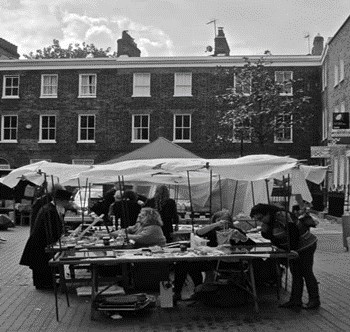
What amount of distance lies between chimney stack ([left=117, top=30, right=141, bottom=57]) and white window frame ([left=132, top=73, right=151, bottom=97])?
4139 mm

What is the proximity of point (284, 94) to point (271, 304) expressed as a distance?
34.3m

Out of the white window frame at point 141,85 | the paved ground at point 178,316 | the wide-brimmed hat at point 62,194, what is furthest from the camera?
the white window frame at point 141,85

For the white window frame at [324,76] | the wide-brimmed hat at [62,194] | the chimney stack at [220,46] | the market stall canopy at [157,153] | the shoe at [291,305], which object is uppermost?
the chimney stack at [220,46]

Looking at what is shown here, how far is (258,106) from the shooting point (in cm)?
3928

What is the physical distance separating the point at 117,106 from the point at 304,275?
37036 millimetres

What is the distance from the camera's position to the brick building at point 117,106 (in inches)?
1752

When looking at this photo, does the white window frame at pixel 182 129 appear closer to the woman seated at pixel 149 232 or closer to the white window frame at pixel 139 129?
the white window frame at pixel 139 129

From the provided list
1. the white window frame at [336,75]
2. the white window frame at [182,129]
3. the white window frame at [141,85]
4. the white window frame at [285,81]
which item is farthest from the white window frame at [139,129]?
the white window frame at [336,75]

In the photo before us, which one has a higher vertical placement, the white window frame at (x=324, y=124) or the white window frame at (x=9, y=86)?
the white window frame at (x=9, y=86)

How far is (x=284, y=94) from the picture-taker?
43.3 m

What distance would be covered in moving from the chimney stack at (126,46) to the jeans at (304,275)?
4092cm

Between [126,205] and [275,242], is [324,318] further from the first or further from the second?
[126,205]

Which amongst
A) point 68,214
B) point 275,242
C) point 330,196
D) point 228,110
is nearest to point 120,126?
point 228,110

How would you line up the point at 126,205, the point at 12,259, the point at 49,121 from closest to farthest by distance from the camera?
1. the point at 126,205
2. the point at 12,259
3. the point at 49,121
